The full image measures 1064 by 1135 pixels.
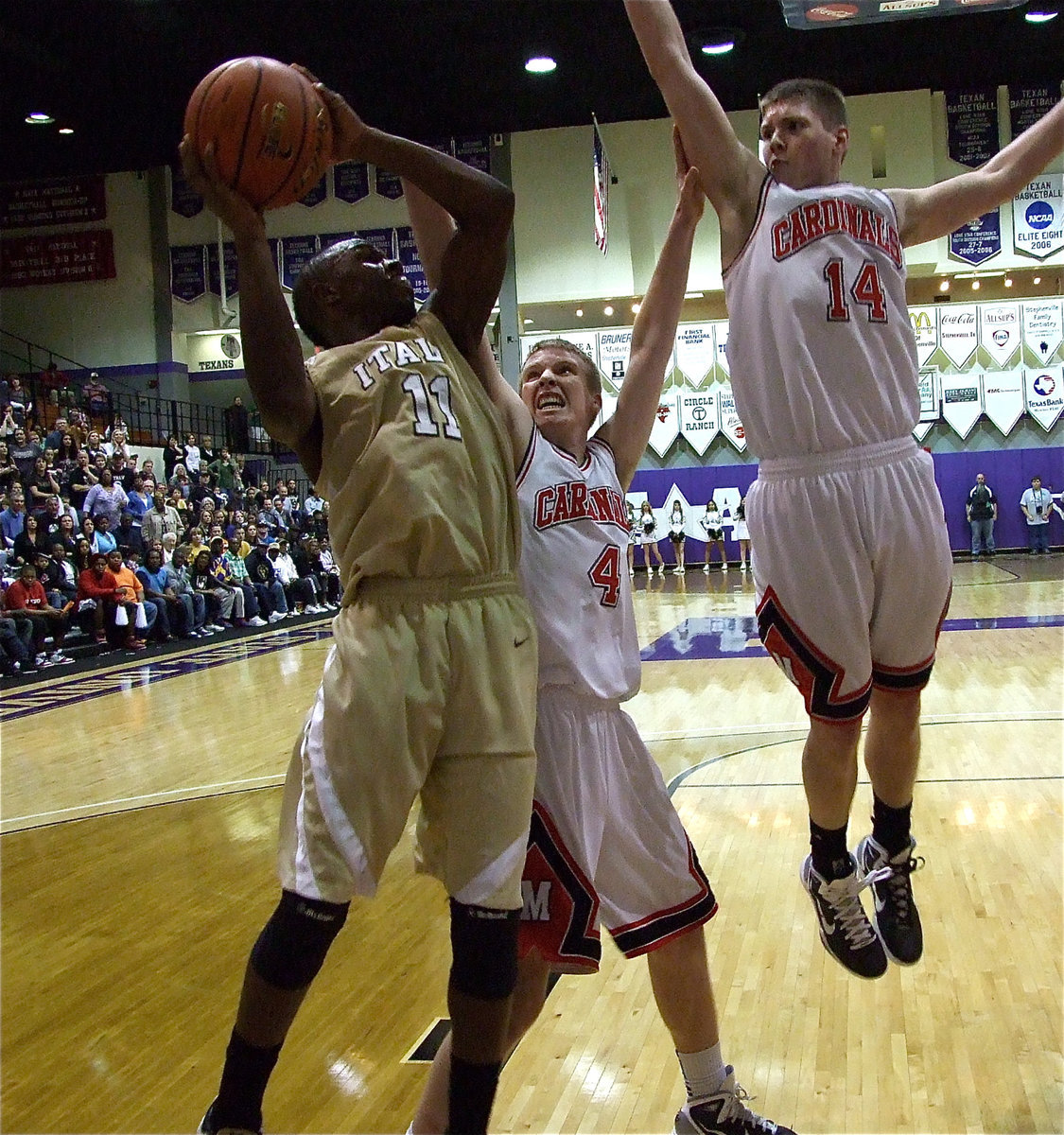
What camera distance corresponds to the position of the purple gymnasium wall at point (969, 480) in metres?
23.5

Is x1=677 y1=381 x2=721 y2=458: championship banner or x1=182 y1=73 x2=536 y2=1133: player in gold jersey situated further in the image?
x1=677 y1=381 x2=721 y2=458: championship banner

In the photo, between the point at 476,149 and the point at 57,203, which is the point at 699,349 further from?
the point at 57,203

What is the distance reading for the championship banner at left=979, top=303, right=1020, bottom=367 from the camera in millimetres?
23094

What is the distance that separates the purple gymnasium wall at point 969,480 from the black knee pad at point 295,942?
72.0ft

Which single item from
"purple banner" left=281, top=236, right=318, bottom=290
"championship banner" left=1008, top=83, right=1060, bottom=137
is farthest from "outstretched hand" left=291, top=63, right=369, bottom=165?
"championship banner" left=1008, top=83, right=1060, bottom=137

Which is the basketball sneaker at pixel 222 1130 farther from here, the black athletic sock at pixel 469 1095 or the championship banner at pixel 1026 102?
the championship banner at pixel 1026 102

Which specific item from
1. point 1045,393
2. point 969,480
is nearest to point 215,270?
point 969,480

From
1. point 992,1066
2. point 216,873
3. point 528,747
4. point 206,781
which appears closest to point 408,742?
point 528,747

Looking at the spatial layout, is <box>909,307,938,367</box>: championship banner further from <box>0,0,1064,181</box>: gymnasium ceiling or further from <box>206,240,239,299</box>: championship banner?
<box>206,240,239,299</box>: championship banner

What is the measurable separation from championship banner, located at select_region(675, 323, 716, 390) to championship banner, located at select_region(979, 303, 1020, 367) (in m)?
5.27

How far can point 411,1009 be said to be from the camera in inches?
126

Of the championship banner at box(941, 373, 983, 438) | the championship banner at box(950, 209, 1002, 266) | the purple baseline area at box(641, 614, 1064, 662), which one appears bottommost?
the purple baseline area at box(641, 614, 1064, 662)

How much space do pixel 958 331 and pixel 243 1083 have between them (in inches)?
934

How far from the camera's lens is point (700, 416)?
23938 millimetres
